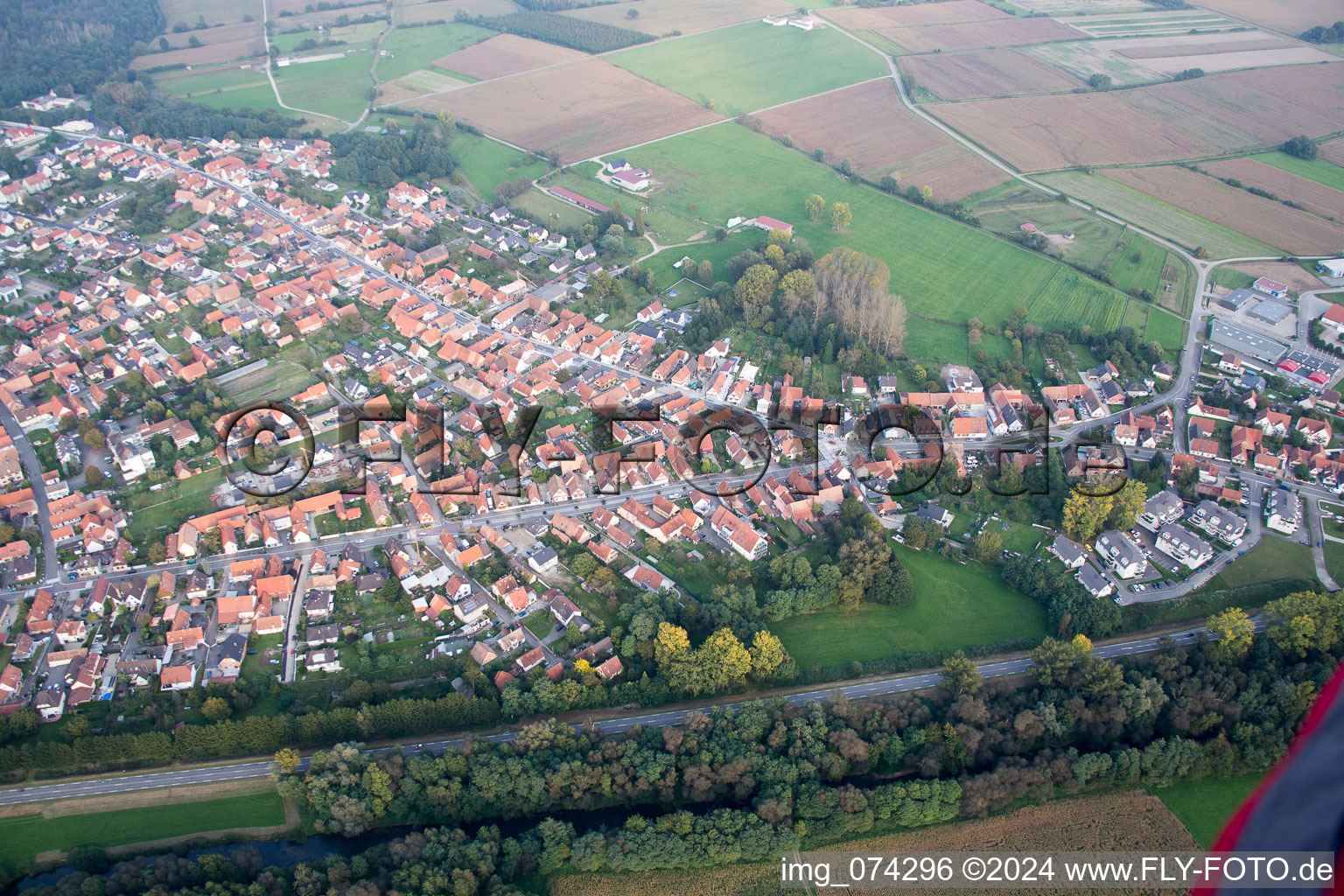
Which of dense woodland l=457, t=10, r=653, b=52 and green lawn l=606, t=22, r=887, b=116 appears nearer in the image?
green lawn l=606, t=22, r=887, b=116

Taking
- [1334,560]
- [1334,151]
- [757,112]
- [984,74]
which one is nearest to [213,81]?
[757,112]

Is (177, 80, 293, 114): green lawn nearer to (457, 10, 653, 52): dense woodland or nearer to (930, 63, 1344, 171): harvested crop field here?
(457, 10, 653, 52): dense woodland

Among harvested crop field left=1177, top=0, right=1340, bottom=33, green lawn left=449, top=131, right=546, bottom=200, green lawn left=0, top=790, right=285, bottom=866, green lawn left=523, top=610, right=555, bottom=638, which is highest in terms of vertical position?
harvested crop field left=1177, top=0, right=1340, bottom=33

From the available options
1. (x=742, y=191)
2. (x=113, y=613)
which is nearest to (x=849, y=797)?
(x=113, y=613)

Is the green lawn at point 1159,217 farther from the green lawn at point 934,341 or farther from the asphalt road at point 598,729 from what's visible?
the asphalt road at point 598,729

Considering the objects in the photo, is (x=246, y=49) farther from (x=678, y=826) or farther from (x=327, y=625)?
(x=678, y=826)

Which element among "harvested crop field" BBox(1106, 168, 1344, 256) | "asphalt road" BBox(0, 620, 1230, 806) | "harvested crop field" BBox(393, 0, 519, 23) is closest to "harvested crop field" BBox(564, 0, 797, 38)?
"harvested crop field" BBox(393, 0, 519, 23)

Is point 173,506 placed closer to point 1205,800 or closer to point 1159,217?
point 1205,800
